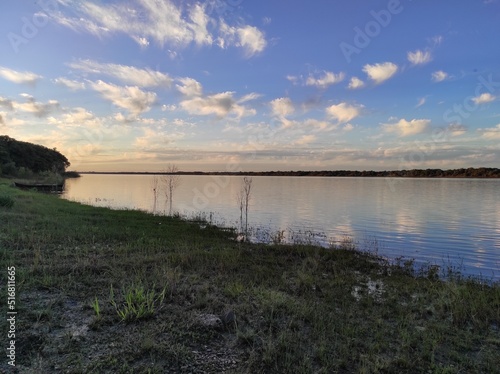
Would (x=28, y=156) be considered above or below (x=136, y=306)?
above

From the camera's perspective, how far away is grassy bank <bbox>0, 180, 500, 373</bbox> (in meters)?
4.60

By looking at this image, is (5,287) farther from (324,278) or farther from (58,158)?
(58,158)

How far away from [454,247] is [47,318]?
18725 mm

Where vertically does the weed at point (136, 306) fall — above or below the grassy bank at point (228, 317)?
above

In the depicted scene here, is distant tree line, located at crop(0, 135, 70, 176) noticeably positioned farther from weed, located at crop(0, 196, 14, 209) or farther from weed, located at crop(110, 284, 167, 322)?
weed, located at crop(110, 284, 167, 322)

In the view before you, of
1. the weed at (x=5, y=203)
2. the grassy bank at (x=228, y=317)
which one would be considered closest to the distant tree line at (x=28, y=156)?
the weed at (x=5, y=203)

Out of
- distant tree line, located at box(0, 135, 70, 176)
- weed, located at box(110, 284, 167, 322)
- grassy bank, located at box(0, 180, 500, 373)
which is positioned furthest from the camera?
distant tree line, located at box(0, 135, 70, 176)

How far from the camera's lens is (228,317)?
5730mm

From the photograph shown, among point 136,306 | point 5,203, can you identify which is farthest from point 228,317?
point 5,203

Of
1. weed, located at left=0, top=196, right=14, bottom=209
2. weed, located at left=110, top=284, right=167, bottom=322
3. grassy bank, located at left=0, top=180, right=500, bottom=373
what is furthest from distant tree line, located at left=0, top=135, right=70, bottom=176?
weed, located at left=110, top=284, right=167, bottom=322

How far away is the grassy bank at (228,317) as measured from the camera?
4.60 m

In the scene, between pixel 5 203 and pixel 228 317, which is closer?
pixel 228 317

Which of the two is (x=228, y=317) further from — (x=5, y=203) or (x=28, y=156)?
(x=28, y=156)

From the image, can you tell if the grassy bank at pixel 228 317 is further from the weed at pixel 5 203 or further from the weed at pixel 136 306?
the weed at pixel 5 203
